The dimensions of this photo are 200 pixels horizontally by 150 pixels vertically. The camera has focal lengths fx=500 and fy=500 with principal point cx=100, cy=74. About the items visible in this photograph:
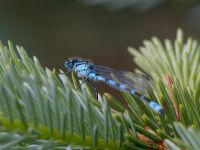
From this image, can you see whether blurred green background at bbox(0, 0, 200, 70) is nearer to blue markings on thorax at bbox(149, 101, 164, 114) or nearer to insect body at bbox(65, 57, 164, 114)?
insect body at bbox(65, 57, 164, 114)

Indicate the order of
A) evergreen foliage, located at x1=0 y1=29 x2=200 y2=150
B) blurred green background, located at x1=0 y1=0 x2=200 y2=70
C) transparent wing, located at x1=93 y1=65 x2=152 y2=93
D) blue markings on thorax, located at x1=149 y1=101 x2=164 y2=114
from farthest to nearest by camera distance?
blurred green background, located at x1=0 y1=0 x2=200 y2=70, transparent wing, located at x1=93 y1=65 x2=152 y2=93, blue markings on thorax, located at x1=149 y1=101 x2=164 y2=114, evergreen foliage, located at x1=0 y1=29 x2=200 y2=150

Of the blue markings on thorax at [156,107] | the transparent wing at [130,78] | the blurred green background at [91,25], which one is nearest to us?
the blue markings on thorax at [156,107]

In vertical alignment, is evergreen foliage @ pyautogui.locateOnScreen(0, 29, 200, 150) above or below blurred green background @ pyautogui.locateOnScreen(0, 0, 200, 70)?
below

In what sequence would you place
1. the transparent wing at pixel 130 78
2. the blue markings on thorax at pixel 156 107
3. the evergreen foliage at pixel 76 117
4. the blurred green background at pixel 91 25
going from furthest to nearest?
the blurred green background at pixel 91 25
the transparent wing at pixel 130 78
the blue markings on thorax at pixel 156 107
the evergreen foliage at pixel 76 117

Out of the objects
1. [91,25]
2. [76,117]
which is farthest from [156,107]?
[91,25]

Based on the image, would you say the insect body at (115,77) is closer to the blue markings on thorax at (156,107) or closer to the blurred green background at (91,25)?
the blue markings on thorax at (156,107)

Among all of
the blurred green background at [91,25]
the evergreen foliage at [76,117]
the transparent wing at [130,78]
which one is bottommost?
the evergreen foliage at [76,117]

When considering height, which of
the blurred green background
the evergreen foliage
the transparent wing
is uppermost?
the blurred green background

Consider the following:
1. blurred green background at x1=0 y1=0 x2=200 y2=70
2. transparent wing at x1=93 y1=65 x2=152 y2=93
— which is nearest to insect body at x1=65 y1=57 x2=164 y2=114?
transparent wing at x1=93 y1=65 x2=152 y2=93

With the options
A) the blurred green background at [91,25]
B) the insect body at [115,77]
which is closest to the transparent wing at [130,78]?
the insect body at [115,77]
